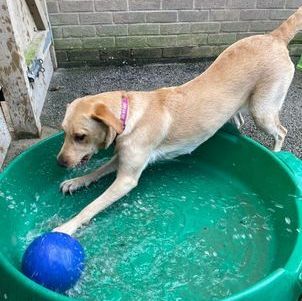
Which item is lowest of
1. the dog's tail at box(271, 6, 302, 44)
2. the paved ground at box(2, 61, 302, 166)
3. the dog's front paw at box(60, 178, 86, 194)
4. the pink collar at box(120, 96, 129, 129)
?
the paved ground at box(2, 61, 302, 166)

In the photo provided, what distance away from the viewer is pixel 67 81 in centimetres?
569

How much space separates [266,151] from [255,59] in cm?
A: 76

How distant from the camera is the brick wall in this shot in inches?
223

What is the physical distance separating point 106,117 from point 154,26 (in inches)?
131

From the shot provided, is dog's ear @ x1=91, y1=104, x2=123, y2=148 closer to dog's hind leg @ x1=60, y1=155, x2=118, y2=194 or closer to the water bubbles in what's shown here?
dog's hind leg @ x1=60, y1=155, x2=118, y2=194

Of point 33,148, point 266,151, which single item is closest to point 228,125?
point 266,151

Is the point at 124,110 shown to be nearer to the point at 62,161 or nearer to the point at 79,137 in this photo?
the point at 79,137

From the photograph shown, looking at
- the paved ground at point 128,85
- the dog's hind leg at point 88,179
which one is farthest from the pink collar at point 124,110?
the paved ground at point 128,85

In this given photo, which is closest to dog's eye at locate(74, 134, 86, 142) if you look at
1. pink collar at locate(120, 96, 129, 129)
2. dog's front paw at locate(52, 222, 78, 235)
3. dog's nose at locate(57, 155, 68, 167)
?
dog's nose at locate(57, 155, 68, 167)

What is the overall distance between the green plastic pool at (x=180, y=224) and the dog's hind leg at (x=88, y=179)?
7 cm

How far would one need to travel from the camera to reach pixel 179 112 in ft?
11.5

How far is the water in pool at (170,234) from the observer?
296cm

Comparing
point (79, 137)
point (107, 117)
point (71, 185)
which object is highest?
point (107, 117)

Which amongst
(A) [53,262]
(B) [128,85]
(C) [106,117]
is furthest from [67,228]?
(B) [128,85]
